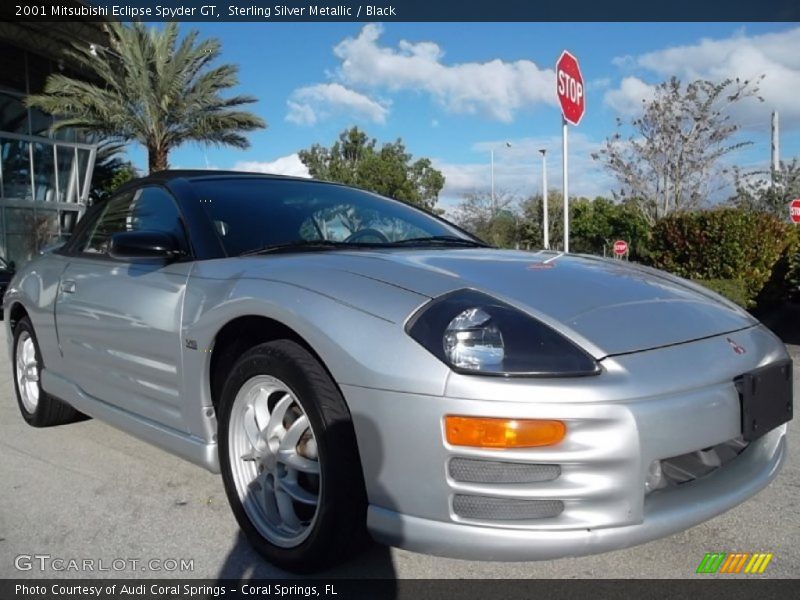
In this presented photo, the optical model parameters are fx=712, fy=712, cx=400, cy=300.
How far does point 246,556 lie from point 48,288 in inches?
89.3

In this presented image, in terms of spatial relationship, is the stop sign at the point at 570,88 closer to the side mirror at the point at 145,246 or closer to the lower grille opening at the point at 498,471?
the side mirror at the point at 145,246

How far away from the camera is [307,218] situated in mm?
3383

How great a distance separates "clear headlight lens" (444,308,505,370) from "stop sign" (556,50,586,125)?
32.4ft

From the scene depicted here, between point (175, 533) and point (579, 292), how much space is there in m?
1.86

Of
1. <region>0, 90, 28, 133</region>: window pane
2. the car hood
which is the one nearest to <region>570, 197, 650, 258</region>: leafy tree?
<region>0, 90, 28, 133</region>: window pane

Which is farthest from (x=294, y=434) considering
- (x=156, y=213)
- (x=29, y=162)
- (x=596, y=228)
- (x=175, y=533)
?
(x=596, y=228)

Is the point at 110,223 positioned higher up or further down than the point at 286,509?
higher up

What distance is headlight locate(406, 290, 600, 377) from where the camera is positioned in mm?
2062

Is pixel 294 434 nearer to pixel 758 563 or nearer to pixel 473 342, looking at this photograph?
pixel 473 342

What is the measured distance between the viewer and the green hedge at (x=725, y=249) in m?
9.88

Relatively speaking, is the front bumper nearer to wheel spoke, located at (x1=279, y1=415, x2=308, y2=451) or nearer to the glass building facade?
wheel spoke, located at (x1=279, y1=415, x2=308, y2=451)

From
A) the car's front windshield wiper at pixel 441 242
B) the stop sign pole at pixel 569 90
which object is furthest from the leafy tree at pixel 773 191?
the car's front windshield wiper at pixel 441 242

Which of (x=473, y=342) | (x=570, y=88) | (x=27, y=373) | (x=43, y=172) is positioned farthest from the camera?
(x=43, y=172)

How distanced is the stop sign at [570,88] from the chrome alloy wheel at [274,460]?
32.1 feet
